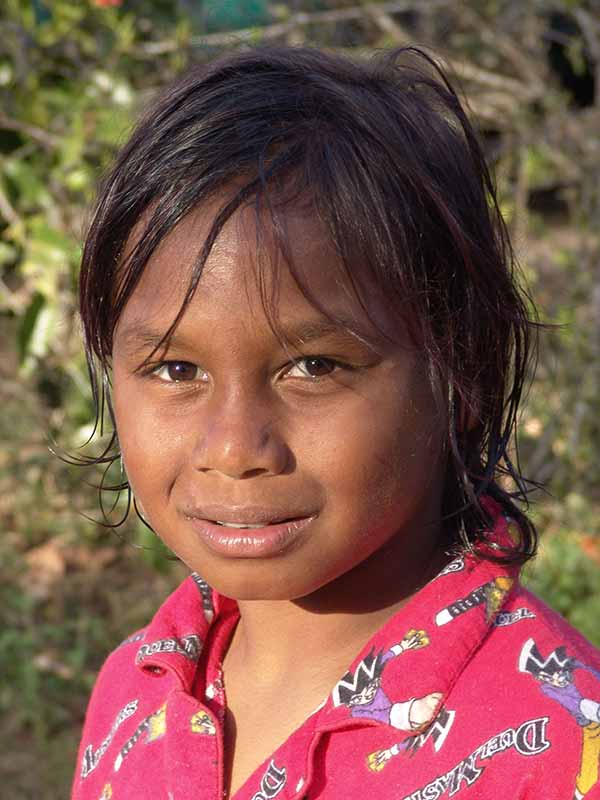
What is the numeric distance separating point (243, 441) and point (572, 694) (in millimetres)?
436

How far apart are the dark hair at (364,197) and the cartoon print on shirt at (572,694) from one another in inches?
7.3

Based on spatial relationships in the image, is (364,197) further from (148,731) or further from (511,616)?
(148,731)

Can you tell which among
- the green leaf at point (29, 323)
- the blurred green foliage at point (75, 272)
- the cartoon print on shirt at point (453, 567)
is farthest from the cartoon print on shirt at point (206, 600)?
the green leaf at point (29, 323)

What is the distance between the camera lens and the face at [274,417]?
1264 millimetres

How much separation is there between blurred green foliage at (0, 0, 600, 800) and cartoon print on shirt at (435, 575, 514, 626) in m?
1.75

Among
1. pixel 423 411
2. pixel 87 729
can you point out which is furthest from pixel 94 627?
pixel 423 411

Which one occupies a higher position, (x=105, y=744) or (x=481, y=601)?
(x=481, y=601)

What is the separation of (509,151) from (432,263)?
2.86 metres

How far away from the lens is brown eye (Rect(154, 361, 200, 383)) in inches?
53.2

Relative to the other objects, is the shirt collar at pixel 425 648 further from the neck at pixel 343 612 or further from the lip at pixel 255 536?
the lip at pixel 255 536

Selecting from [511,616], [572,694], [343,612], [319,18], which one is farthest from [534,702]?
[319,18]

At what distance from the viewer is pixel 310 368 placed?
4.23 feet

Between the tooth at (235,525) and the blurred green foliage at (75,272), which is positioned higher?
the tooth at (235,525)

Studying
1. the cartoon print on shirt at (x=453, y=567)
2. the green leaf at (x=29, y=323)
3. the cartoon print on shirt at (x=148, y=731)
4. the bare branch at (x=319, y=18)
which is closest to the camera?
the cartoon print on shirt at (x=453, y=567)
